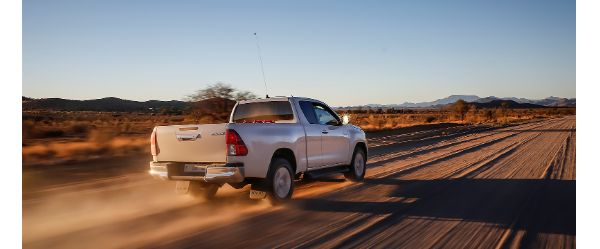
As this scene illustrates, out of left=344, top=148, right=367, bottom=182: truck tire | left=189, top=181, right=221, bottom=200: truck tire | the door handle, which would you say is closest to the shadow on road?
left=344, top=148, right=367, bottom=182: truck tire

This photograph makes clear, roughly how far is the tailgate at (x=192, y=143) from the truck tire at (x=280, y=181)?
0.95m

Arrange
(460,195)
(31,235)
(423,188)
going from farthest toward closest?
(423,188)
(460,195)
(31,235)

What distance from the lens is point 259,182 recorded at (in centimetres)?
777

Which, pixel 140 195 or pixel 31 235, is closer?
pixel 31 235

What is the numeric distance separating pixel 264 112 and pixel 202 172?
2302 mm

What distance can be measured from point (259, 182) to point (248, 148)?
664 mm

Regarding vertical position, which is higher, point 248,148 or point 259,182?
point 248,148

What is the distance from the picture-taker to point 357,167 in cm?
1088

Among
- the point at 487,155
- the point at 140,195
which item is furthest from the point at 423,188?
the point at 487,155

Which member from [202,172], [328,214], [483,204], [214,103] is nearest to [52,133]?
Answer: [214,103]

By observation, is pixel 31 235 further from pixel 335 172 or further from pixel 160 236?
pixel 335 172

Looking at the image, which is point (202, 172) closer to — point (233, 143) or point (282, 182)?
point (233, 143)

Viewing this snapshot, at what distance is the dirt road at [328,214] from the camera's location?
581 centimetres

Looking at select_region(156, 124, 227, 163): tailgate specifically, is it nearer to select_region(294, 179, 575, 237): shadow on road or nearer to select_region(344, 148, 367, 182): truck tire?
select_region(294, 179, 575, 237): shadow on road
